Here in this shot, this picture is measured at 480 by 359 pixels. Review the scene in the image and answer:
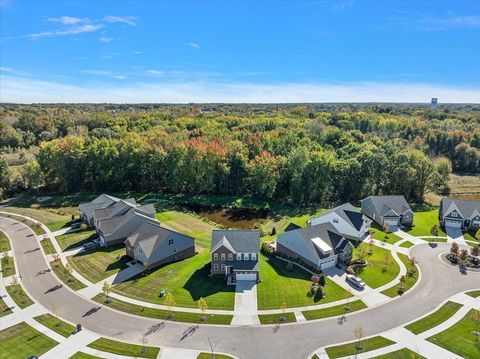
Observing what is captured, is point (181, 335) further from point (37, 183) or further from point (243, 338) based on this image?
point (37, 183)

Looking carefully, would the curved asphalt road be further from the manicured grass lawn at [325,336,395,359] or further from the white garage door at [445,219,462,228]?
the white garage door at [445,219,462,228]

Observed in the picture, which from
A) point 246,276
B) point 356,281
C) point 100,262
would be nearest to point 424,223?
point 356,281

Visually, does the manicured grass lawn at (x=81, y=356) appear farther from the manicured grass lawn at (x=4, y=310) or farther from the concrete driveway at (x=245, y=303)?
the concrete driveway at (x=245, y=303)

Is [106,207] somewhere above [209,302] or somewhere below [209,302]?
above

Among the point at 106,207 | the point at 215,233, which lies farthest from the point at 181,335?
the point at 106,207

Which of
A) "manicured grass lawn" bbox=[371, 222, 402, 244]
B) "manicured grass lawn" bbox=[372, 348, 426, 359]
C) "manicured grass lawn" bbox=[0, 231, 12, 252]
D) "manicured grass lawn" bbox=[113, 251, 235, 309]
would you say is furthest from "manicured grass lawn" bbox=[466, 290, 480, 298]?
"manicured grass lawn" bbox=[0, 231, 12, 252]

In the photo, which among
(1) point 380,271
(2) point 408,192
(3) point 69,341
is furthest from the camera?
(2) point 408,192

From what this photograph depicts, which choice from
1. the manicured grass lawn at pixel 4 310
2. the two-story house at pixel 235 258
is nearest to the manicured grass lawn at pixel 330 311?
the two-story house at pixel 235 258
